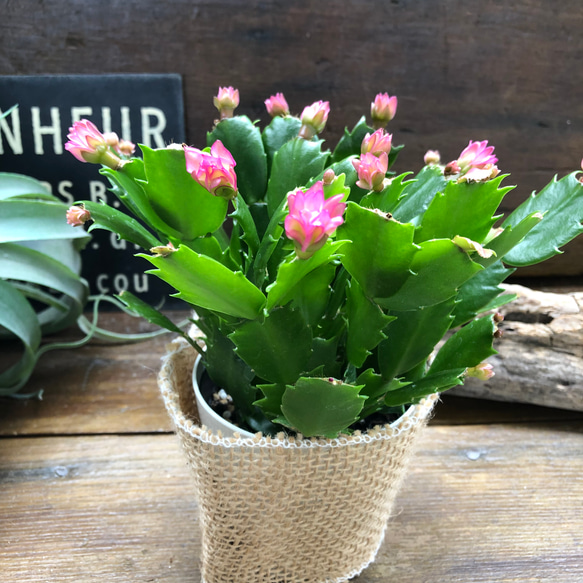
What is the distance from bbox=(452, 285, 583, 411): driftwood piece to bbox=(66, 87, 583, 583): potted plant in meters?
0.27

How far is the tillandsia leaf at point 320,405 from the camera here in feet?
1.07

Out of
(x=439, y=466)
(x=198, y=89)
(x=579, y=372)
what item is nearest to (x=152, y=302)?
(x=198, y=89)

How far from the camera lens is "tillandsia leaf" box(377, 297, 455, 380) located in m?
0.38

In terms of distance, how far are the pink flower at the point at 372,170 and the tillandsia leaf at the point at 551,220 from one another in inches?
4.1

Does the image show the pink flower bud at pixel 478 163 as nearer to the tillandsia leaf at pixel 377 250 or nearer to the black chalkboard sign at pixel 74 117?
the tillandsia leaf at pixel 377 250

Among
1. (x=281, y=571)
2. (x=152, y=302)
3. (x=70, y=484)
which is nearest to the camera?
(x=281, y=571)

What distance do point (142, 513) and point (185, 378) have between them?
164mm

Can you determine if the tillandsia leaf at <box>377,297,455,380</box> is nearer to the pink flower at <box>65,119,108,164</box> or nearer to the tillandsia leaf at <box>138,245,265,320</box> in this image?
the tillandsia leaf at <box>138,245,265,320</box>

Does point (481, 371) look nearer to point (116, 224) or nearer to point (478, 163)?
point (478, 163)

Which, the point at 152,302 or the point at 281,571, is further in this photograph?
the point at 152,302

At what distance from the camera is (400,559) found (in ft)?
1.72

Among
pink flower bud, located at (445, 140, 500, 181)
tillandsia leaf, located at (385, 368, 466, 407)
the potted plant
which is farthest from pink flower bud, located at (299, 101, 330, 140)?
tillandsia leaf, located at (385, 368, 466, 407)

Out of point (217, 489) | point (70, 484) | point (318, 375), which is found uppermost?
point (318, 375)

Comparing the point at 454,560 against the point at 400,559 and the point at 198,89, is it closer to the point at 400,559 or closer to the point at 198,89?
the point at 400,559
